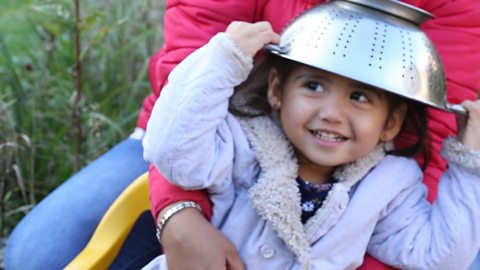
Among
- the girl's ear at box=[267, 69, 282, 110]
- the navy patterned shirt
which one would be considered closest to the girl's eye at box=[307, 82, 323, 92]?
the girl's ear at box=[267, 69, 282, 110]

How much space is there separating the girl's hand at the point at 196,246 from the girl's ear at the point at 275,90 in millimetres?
287

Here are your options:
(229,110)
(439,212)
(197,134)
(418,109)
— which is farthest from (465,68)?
(197,134)

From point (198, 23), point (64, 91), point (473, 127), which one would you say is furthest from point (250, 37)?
point (64, 91)

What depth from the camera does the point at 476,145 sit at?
1717 millimetres

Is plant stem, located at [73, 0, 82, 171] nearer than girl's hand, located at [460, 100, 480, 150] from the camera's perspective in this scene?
No

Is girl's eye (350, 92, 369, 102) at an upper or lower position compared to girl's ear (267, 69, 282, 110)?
upper

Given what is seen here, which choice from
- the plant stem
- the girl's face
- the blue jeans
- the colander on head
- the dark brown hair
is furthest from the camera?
the plant stem

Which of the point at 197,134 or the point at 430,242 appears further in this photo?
the point at 430,242

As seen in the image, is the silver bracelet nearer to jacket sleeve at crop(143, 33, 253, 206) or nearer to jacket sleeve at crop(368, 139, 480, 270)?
jacket sleeve at crop(143, 33, 253, 206)

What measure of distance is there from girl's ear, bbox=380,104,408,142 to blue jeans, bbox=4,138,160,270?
0.72 m

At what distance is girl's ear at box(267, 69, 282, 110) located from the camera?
1769 millimetres

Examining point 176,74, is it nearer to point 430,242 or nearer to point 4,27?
point 430,242

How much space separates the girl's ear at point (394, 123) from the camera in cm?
178

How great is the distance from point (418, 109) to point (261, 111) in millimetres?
352
